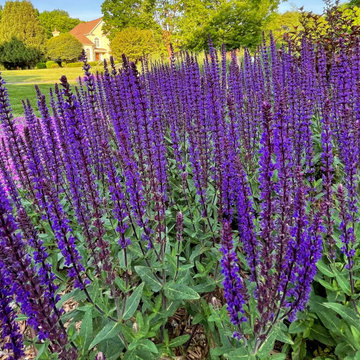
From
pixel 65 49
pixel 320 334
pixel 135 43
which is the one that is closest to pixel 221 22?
pixel 135 43

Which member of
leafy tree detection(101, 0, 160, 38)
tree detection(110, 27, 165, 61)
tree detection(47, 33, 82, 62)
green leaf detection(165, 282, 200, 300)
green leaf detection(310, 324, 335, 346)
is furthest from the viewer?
tree detection(47, 33, 82, 62)

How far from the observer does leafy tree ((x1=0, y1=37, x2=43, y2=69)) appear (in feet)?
230

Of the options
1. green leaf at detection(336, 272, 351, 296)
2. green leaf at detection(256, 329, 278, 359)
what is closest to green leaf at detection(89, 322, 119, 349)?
green leaf at detection(256, 329, 278, 359)

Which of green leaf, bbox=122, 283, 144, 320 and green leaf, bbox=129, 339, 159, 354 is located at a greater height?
green leaf, bbox=122, 283, 144, 320

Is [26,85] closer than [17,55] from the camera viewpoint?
Yes

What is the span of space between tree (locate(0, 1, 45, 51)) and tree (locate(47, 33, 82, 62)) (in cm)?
597

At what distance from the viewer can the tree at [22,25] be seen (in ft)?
253

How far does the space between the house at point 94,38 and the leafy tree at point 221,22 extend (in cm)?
6057

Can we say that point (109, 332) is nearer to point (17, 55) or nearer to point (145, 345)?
point (145, 345)

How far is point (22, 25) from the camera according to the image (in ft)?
257

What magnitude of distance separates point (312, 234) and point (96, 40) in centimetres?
10235

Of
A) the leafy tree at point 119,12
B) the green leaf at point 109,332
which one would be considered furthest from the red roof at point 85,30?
the green leaf at point 109,332

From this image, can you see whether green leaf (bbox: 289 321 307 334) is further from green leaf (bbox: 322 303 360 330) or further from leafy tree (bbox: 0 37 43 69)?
leafy tree (bbox: 0 37 43 69)

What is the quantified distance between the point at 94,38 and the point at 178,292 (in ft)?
333
